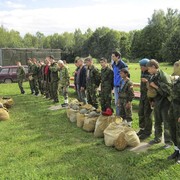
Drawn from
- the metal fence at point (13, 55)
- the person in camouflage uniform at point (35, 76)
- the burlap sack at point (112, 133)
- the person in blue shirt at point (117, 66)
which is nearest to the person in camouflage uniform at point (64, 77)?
the person in blue shirt at point (117, 66)

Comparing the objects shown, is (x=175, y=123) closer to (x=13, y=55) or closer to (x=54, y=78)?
(x=54, y=78)

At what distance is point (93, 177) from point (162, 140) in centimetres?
221

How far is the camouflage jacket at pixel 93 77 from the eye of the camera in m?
9.36

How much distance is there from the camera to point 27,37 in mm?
123312

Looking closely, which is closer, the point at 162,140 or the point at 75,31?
the point at 162,140

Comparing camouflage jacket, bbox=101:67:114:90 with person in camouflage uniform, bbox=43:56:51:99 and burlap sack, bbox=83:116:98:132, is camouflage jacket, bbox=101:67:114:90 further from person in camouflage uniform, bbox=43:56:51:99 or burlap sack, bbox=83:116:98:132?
person in camouflage uniform, bbox=43:56:51:99

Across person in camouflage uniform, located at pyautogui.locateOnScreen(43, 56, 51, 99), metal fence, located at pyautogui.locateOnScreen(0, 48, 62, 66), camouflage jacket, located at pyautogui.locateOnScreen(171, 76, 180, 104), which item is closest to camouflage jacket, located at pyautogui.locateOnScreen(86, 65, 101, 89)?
camouflage jacket, located at pyautogui.locateOnScreen(171, 76, 180, 104)

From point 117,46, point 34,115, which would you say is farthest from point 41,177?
point 117,46

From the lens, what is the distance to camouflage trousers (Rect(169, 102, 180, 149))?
17.8 ft

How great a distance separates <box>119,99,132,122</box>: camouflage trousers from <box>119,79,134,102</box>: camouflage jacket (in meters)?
0.11

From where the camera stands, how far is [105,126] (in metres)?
7.42

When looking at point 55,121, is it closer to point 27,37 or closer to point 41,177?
point 41,177

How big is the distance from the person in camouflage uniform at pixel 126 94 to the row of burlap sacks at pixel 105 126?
1.09 feet

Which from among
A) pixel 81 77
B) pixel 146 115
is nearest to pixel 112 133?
pixel 146 115
